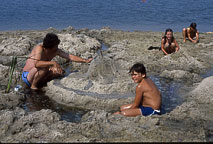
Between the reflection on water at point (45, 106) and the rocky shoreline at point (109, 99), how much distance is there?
0.39 ft

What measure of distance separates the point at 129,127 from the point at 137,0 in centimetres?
2314

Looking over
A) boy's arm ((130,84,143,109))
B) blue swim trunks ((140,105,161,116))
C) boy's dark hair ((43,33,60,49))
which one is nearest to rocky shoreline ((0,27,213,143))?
blue swim trunks ((140,105,161,116))

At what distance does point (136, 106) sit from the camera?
13.3 feet

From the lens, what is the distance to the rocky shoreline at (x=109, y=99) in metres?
3.38

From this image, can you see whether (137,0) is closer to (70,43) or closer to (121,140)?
(70,43)

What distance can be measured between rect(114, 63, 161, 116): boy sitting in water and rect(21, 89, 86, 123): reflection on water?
755 mm

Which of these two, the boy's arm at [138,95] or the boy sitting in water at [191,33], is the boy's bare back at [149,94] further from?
the boy sitting in water at [191,33]

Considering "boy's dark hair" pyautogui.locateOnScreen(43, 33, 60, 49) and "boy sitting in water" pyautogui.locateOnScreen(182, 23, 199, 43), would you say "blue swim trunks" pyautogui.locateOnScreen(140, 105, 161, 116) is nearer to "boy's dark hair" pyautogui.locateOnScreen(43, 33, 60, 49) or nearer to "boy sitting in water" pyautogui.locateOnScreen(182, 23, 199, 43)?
"boy's dark hair" pyautogui.locateOnScreen(43, 33, 60, 49)

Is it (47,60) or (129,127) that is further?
(47,60)

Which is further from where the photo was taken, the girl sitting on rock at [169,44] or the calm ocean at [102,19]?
the calm ocean at [102,19]

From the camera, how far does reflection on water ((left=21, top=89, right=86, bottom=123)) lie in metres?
4.27

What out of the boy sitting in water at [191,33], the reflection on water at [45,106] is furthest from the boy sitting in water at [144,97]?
the boy sitting in water at [191,33]

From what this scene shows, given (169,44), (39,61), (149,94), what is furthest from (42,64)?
(169,44)

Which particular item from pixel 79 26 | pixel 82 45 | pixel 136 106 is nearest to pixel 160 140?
pixel 136 106
